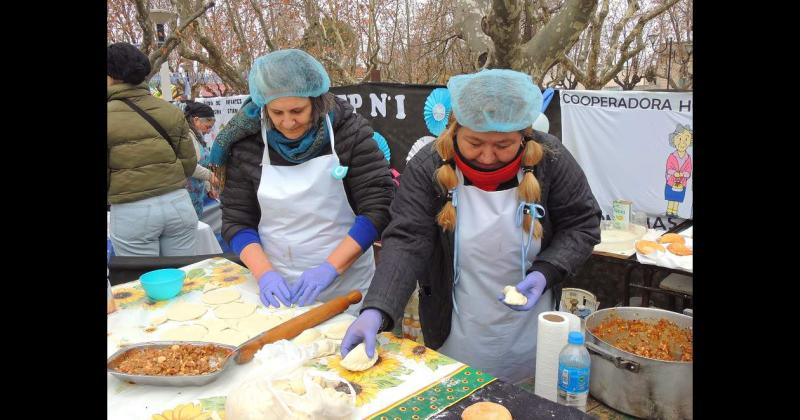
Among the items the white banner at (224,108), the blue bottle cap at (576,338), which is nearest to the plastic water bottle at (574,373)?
the blue bottle cap at (576,338)

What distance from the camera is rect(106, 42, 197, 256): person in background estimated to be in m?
2.98

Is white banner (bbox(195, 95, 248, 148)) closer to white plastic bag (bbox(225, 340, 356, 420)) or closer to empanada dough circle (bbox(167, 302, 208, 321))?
empanada dough circle (bbox(167, 302, 208, 321))

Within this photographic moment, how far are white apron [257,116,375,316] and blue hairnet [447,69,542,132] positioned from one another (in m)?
0.68

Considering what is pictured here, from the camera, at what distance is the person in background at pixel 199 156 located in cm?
463

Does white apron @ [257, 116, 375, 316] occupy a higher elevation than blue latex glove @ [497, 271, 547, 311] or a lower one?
higher

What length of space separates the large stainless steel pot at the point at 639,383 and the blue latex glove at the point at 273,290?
3.44 ft

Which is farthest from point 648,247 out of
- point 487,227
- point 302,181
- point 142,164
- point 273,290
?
point 142,164

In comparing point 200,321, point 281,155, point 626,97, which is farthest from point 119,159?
point 626,97

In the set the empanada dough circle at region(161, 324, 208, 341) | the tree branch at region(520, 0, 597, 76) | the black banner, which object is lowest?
the empanada dough circle at region(161, 324, 208, 341)

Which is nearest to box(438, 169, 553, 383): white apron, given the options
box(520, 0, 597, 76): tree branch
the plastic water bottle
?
the plastic water bottle

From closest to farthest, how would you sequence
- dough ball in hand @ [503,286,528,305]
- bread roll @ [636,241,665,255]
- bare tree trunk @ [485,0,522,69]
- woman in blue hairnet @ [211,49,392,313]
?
dough ball in hand @ [503,286,528,305] → woman in blue hairnet @ [211,49,392,313] → bread roll @ [636,241,665,255] → bare tree trunk @ [485,0,522,69]
